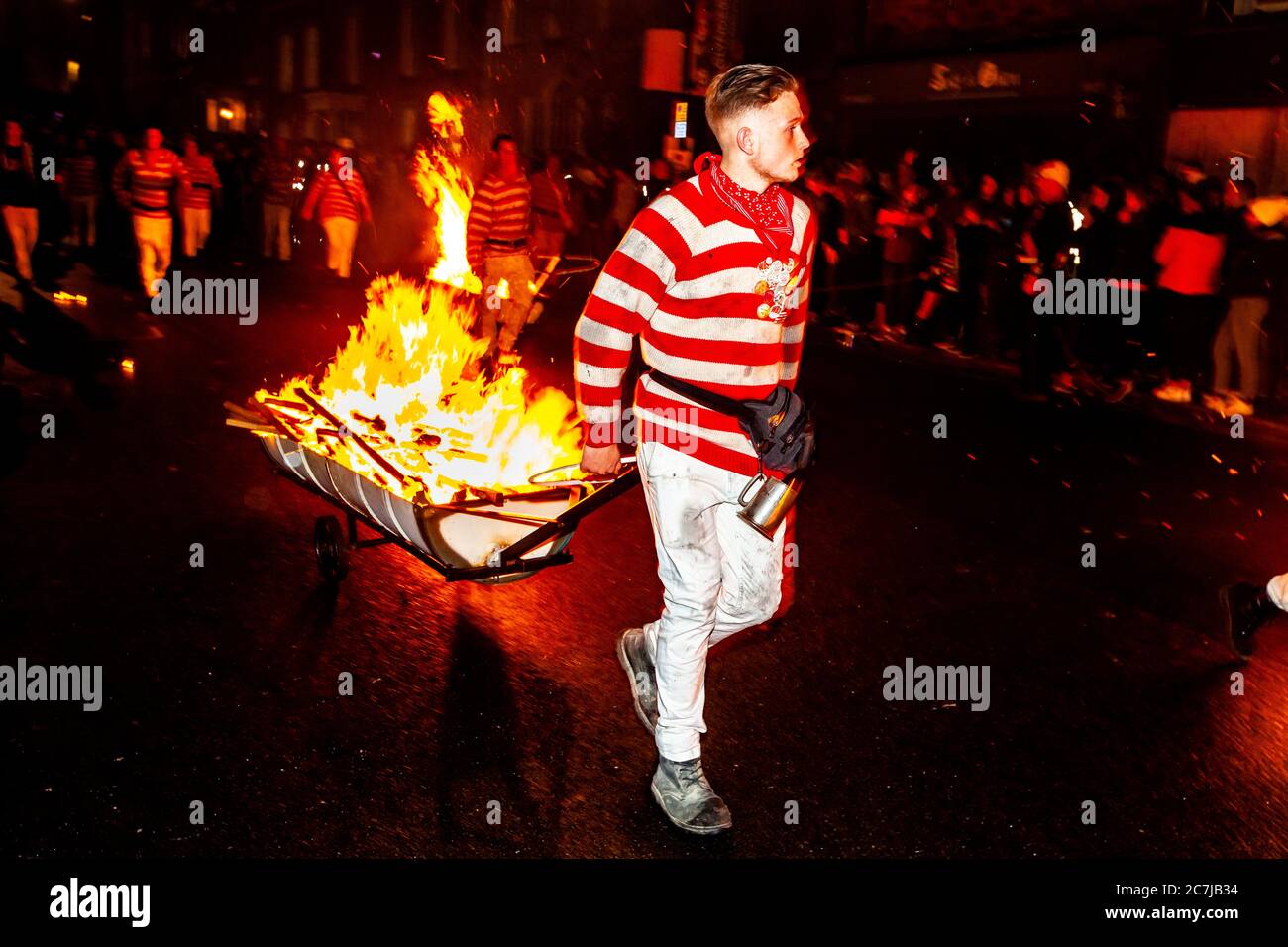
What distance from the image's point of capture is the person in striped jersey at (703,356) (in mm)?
3639

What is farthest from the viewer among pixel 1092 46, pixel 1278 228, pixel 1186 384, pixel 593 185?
pixel 593 185

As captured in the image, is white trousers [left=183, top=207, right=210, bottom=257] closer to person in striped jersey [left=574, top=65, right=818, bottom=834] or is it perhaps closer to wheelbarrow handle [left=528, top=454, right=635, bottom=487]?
wheelbarrow handle [left=528, top=454, right=635, bottom=487]

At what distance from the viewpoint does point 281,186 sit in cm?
2236

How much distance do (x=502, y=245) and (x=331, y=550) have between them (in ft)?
21.6

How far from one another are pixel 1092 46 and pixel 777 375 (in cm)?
1662

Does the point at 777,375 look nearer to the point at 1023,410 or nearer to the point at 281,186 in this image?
the point at 1023,410

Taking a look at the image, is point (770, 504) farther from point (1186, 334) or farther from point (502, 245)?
point (1186, 334)

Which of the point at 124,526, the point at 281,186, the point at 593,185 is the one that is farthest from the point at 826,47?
the point at 124,526

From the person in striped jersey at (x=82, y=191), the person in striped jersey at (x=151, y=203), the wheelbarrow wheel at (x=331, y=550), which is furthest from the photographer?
the person in striped jersey at (x=82, y=191)

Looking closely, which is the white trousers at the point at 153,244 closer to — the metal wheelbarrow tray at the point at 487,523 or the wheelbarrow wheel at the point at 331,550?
the wheelbarrow wheel at the point at 331,550

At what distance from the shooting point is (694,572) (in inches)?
151

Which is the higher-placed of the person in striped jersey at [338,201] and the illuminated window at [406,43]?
the illuminated window at [406,43]

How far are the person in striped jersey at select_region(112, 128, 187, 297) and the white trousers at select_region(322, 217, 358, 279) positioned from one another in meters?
3.02

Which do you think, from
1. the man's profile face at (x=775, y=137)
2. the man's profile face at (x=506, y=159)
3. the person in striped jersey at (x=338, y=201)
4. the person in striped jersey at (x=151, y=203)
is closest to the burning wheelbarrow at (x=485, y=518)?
the man's profile face at (x=775, y=137)
